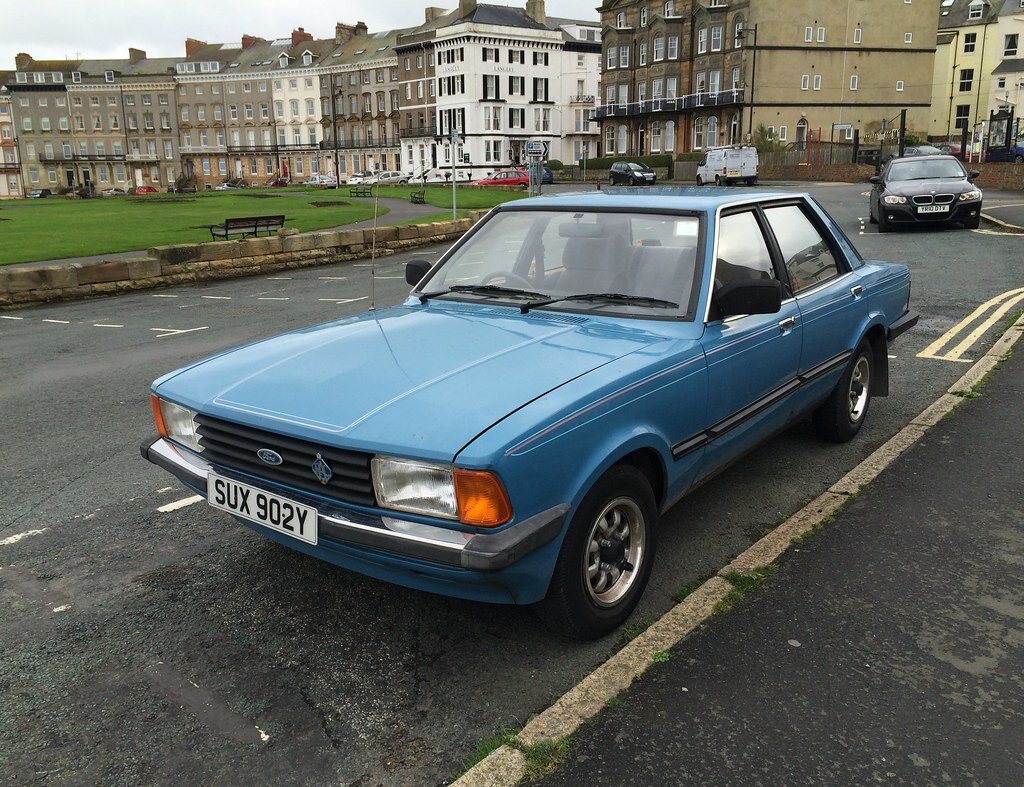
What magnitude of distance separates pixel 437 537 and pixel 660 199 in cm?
248

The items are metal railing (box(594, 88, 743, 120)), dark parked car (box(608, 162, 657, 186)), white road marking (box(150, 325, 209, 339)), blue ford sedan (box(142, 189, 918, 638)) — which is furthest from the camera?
metal railing (box(594, 88, 743, 120))

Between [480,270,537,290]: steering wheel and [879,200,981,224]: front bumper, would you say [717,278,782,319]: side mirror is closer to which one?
[480,270,537,290]: steering wheel

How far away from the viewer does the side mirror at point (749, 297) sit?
3.73 m

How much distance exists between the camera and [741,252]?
14.3 feet

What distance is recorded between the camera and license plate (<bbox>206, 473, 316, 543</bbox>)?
3016 millimetres

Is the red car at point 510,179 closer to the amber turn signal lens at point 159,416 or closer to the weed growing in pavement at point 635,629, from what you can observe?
the amber turn signal lens at point 159,416

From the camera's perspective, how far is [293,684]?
2.99 meters

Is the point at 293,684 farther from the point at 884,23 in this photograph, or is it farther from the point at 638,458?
the point at 884,23

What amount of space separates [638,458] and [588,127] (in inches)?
3542

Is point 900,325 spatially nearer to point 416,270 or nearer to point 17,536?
point 416,270

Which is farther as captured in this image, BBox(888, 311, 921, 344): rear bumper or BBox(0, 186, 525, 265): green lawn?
BBox(0, 186, 525, 265): green lawn

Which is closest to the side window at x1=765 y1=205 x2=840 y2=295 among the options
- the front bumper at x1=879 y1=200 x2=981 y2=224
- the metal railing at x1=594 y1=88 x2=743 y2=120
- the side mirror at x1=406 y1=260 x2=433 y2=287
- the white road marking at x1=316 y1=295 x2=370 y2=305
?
the side mirror at x1=406 y1=260 x2=433 y2=287

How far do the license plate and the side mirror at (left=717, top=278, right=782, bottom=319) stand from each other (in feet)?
6.69

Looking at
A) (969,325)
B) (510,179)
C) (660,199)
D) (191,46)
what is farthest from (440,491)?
(191,46)
